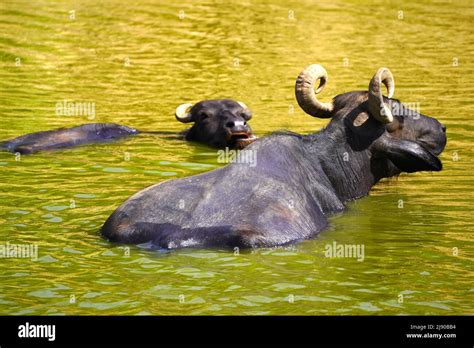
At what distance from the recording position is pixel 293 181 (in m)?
12.3

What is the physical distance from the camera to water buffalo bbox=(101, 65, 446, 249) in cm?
1140

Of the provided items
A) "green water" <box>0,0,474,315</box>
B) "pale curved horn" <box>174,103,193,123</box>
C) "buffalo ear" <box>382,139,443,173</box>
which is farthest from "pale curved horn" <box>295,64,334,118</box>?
"pale curved horn" <box>174,103,193,123</box>

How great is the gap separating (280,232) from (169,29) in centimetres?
1996

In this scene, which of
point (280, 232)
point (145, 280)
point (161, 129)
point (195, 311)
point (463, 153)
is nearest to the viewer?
point (195, 311)

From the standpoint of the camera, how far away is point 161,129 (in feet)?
64.4

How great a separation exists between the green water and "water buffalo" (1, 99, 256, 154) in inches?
14.5

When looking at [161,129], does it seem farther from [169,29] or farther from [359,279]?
[169,29]

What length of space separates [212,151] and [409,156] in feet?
16.4

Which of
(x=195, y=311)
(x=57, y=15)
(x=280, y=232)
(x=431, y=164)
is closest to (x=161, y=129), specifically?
(x=431, y=164)

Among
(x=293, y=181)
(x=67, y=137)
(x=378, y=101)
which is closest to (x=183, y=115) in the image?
(x=67, y=137)

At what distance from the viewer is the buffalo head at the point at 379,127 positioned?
529 inches

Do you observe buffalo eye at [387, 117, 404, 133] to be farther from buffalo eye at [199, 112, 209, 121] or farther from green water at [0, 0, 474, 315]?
buffalo eye at [199, 112, 209, 121]

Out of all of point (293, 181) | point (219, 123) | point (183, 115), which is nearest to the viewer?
point (293, 181)

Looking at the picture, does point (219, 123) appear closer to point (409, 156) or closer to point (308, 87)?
point (308, 87)
